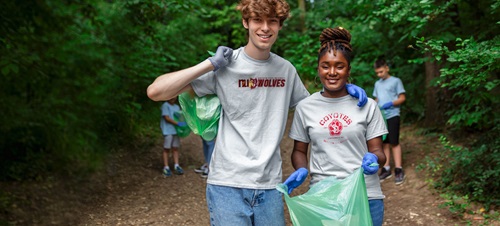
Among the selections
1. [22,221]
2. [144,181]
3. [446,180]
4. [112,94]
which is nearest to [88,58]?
[112,94]

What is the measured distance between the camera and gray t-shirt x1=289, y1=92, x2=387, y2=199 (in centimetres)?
232

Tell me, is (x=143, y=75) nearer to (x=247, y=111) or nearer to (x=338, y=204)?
(x=247, y=111)

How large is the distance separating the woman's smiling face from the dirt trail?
2939 millimetres

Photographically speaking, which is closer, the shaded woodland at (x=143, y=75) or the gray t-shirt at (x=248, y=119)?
the gray t-shirt at (x=248, y=119)

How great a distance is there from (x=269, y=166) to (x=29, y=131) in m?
5.58

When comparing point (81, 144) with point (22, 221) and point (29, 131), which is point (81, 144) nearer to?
point (29, 131)

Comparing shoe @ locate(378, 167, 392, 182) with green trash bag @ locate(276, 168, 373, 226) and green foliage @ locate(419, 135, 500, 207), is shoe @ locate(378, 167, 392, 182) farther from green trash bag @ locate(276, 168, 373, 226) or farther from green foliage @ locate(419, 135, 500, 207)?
green trash bag @ locate(276, 168, 373, 226)

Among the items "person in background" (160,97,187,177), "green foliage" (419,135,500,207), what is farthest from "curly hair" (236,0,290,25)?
"person in background" (160,97,187,177)

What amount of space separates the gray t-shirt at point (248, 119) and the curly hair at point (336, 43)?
24 centimetres

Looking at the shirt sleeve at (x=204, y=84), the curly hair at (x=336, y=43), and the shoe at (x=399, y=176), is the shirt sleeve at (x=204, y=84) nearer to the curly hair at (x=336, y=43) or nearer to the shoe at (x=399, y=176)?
the curly hair at (x=336, y=43)

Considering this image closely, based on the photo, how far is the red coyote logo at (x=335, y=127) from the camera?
7.61 ft

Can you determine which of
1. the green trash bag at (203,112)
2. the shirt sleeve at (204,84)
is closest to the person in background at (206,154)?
the green trash bag at (203,112)

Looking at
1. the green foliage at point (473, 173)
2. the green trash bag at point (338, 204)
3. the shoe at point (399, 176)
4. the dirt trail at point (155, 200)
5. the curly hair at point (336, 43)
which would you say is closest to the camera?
the green trash bag at point (338, 204)

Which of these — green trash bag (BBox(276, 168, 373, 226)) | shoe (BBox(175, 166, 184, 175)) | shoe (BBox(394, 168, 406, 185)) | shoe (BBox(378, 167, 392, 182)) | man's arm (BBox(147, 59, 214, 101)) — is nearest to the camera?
green trash bag (BBox(276, 168, 373, 226))
